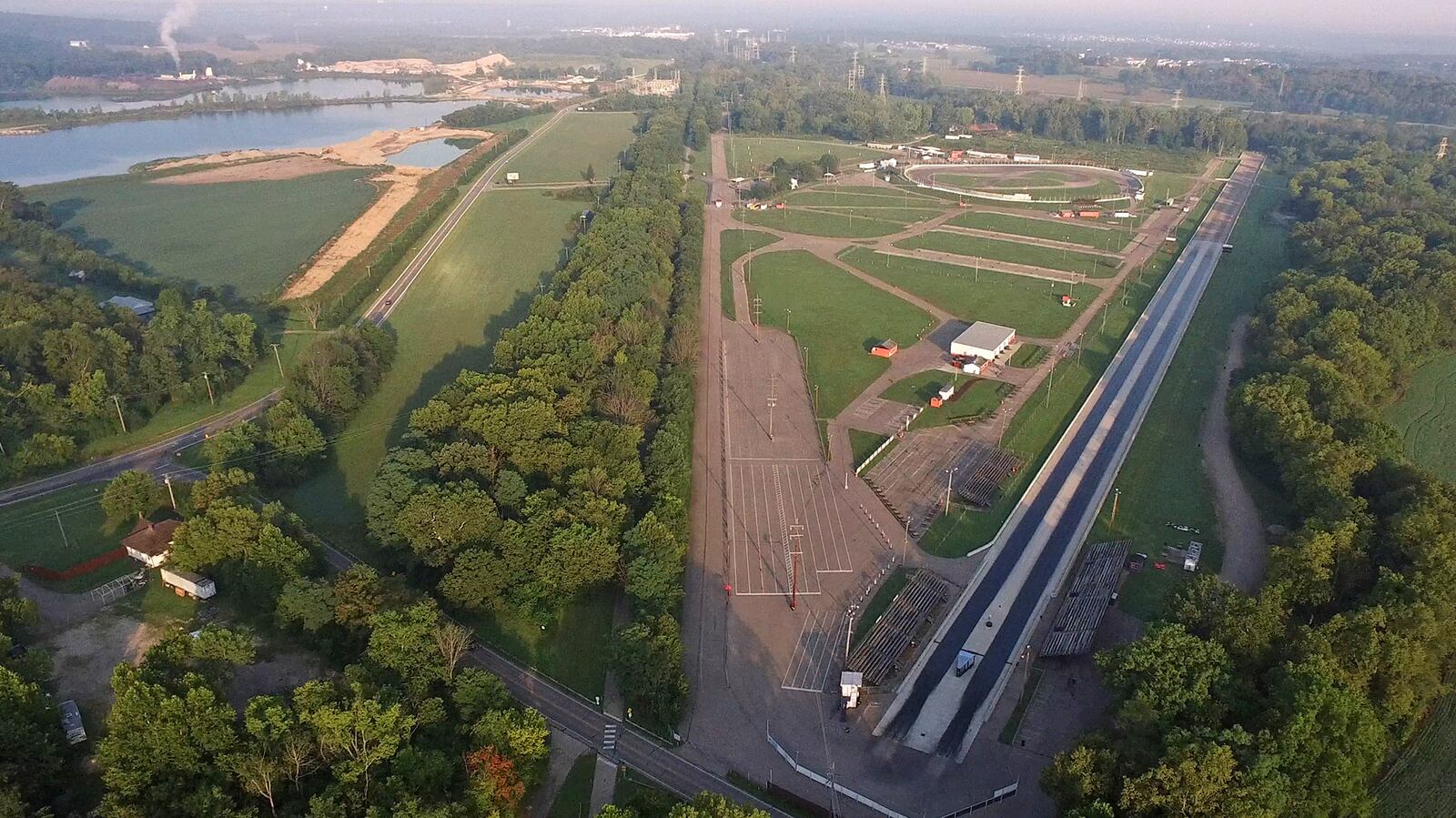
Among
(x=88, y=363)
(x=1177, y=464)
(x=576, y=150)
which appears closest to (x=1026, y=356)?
(x=1177, y=464)

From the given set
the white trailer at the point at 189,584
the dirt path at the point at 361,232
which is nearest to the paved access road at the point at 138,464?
the white trailer at the point at 189,584

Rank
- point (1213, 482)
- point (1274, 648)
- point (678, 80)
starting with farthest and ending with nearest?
point (678, 80) < point (1213, 482) < point (1274, 648)

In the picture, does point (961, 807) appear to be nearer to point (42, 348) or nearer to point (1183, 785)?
point (1183, 785)

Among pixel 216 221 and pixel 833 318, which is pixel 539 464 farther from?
pixel 216 221

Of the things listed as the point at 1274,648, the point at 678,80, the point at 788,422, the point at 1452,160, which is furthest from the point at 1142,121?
the point at 1274,648

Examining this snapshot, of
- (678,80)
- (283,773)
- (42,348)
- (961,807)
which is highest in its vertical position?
(678,80)

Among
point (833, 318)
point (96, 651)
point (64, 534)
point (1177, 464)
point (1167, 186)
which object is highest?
point (1167, 186)
